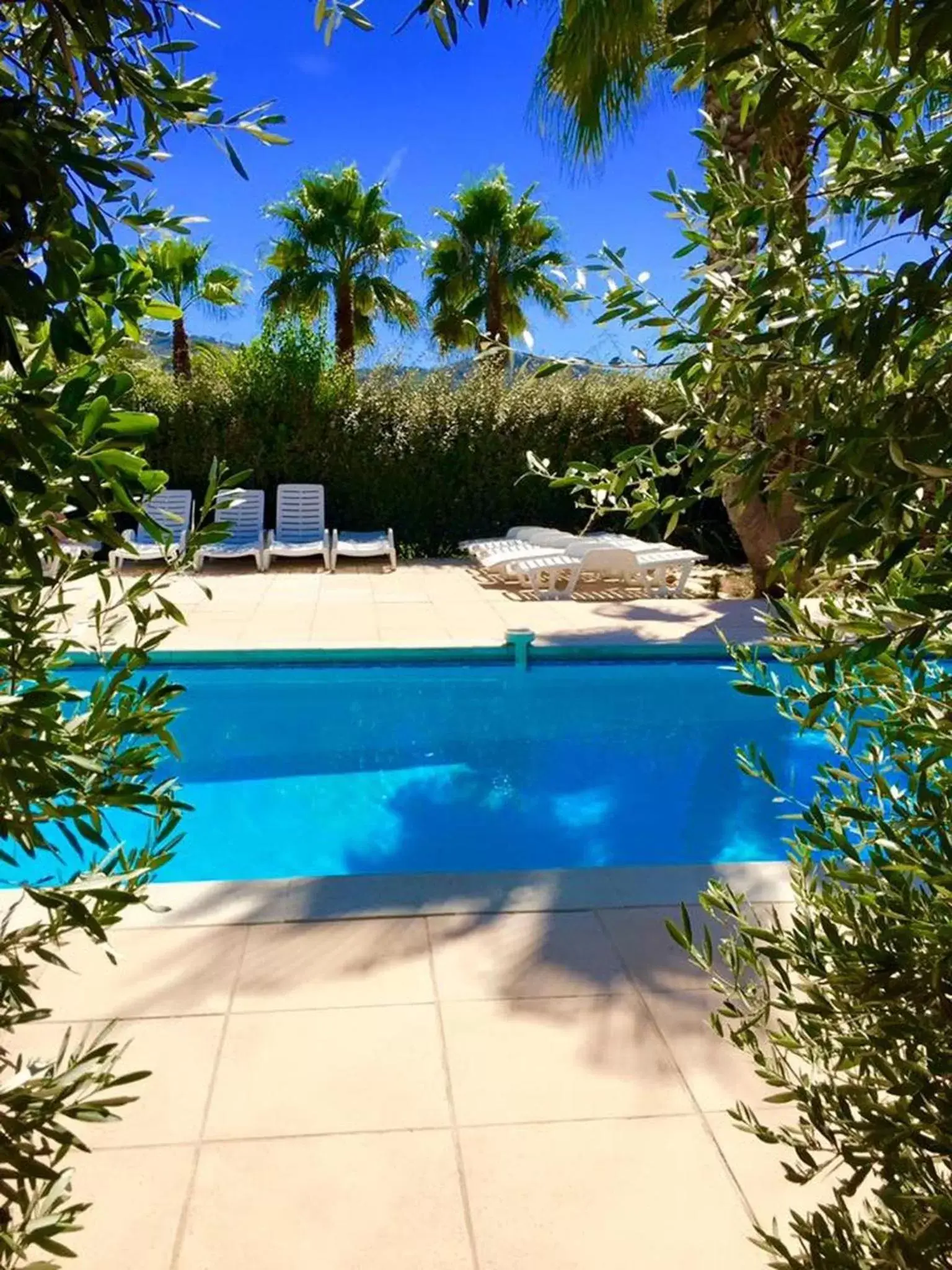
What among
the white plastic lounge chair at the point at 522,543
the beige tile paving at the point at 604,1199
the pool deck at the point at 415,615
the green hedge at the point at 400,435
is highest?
the green hedge at the point at 400,435

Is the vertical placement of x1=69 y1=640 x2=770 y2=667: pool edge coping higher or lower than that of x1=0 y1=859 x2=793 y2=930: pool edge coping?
lower

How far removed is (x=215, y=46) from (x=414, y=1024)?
2610 millimetres

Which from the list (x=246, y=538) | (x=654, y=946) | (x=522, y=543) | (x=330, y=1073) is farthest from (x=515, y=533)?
(x=330, y=1073)

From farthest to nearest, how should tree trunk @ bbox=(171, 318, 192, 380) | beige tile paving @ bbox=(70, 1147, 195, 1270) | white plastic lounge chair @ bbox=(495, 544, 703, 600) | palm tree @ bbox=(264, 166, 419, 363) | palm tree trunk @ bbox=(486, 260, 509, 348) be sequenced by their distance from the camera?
palm tree trunk @ bbox=(486, 260, 509, 348) → tree trunk @ bbox=(171, 318, 192, 380) → palm tree @ bbox=(264, 166, 419, 363) → white plastic lounge chair @ bbox=(495, 544, 703, 600) → beige tile paving @ bbox=(70, 1147, 195, 1270)

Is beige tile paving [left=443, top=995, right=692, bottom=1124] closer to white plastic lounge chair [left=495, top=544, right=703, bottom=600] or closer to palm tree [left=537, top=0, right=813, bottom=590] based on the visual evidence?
palm tree [left=537, top=0, right=813, bottom=590]

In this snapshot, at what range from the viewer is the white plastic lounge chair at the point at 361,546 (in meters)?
13.2

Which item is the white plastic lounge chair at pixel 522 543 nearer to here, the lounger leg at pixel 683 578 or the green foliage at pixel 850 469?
the lounger leg at pixel 683 578

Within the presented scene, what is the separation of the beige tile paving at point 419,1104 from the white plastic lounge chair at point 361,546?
9786 millimetres

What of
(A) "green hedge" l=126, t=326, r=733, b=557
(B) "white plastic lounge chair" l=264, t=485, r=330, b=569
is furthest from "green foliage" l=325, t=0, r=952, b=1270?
(A) "green hedge" l=126, t=326, r=733, b=557

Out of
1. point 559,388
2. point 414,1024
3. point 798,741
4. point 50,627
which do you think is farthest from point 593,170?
point 50,627

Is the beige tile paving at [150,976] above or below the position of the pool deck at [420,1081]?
below

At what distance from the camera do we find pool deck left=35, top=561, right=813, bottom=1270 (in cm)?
237

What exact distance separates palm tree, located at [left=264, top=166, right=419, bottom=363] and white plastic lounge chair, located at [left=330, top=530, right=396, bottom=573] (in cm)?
710

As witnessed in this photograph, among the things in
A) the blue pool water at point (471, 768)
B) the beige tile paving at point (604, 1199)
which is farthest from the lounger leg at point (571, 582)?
the beige tile paving at point (604, 1199)
